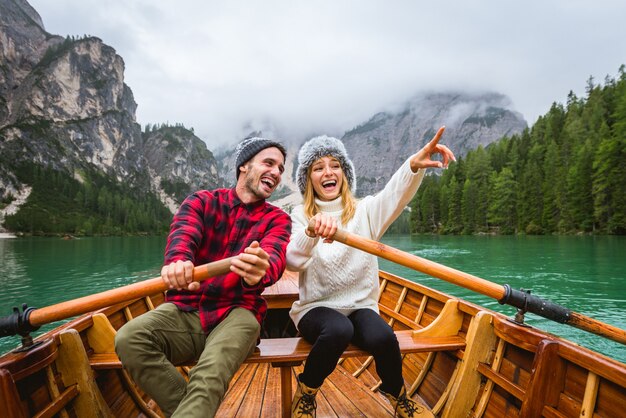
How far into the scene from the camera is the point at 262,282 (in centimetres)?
261

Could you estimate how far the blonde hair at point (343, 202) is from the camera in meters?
3.40

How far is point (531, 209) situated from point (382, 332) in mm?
67420

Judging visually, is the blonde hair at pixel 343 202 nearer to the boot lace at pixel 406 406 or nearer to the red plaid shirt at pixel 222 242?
the red plaid shirt at pixel 222 242

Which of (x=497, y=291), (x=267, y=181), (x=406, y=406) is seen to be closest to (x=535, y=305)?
(x=497, y=291)

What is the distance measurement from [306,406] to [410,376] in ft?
6.01

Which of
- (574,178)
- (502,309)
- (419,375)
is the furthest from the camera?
(574,178)

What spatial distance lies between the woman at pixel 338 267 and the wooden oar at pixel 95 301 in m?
0.76

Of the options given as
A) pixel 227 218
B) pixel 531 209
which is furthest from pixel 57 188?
pixel 227 218

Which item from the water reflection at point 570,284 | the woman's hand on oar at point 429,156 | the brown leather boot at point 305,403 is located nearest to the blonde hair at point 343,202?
the woman's hand on oar at point 429,156

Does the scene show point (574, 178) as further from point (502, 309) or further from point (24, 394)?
point (24, 394)

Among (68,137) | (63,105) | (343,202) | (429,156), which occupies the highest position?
(63,105)

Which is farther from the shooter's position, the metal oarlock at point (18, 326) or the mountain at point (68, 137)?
the mountain at point (68, 137)

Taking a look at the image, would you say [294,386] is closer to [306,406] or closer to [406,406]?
[306,406]

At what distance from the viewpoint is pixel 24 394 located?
7.75 feet
